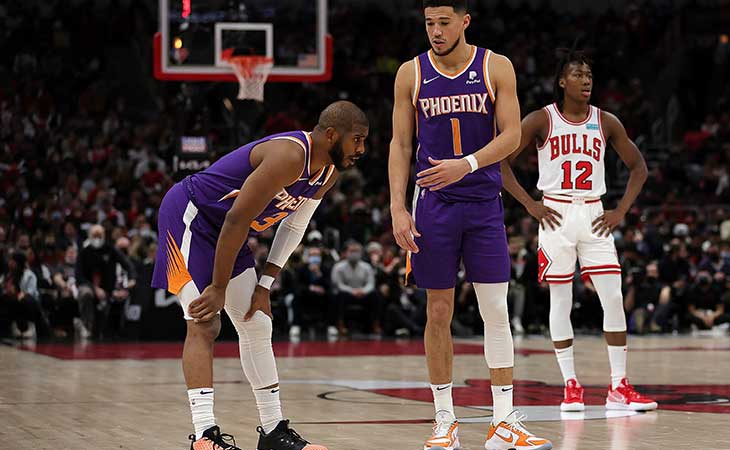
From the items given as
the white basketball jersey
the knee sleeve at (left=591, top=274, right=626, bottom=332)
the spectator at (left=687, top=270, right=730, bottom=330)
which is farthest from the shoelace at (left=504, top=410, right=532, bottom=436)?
the spectator at (left=687, top=270, right=730, bottom=330)

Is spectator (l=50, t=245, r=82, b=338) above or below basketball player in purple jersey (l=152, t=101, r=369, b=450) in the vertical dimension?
below

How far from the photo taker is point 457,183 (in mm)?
6105

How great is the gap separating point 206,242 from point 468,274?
1.37m

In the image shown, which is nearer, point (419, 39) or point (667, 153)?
point (667, 153)

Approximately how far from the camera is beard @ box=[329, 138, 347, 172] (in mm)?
5742

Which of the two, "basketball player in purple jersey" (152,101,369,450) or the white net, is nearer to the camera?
"basketball player in purple jersey" (152,101,369,450)

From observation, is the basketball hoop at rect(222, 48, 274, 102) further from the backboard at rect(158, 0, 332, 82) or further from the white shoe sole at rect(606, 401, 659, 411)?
the white shoe sole at rect(606, 401, 659, 411)

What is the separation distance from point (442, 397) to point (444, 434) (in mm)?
227

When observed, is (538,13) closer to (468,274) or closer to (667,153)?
(667,153)

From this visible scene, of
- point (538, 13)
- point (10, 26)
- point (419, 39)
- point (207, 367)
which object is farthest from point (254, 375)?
point (538, 13)

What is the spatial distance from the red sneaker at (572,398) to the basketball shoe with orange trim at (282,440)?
2.28 m

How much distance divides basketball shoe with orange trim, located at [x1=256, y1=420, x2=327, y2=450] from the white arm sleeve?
0.83 metres

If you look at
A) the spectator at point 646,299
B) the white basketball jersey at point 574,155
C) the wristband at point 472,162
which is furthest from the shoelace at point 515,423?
the spectator at point 646,299

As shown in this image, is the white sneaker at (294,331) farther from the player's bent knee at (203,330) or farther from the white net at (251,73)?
the player's bent knee at (203,330)
